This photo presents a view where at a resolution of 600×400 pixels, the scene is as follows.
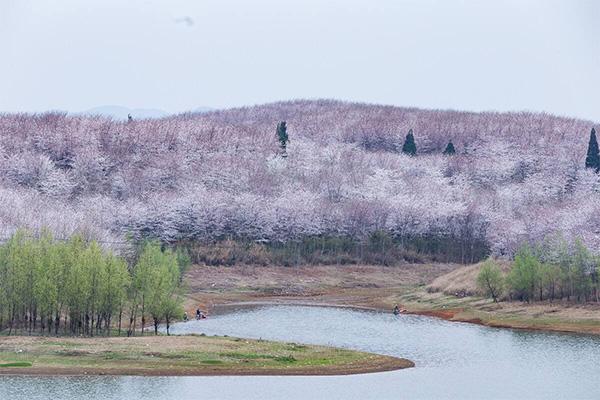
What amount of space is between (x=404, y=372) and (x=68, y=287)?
19445mm

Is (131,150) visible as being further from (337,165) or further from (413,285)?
(413,285)

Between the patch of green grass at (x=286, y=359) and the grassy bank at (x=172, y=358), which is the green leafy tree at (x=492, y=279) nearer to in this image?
the grassy bank at (x=172, y=358)

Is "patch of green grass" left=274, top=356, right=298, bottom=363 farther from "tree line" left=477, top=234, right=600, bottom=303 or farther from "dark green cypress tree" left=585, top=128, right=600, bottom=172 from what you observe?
"dark green cypress tree" left=585, top=128, right=600, bottom=172

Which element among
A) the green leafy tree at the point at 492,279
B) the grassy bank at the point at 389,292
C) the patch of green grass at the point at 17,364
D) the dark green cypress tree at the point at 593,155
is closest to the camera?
the patch of green grass at the point at 17,364

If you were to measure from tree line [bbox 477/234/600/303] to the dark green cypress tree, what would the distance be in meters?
73.1

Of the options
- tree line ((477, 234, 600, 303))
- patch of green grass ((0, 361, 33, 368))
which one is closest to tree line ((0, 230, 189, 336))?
patch of green grass ((0, 361, 33, 368))

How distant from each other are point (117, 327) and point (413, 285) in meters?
58.7

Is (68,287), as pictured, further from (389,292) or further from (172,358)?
(389,292)

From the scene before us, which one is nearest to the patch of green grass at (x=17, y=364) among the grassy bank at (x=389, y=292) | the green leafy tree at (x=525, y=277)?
the grassy bank at (x=389, y=292)

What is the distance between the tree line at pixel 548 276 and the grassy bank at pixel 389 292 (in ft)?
4.29

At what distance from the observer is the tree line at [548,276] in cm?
9681

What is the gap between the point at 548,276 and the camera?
3917 inches

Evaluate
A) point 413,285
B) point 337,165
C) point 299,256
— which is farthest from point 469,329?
point 337,165

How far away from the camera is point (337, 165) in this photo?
192m
